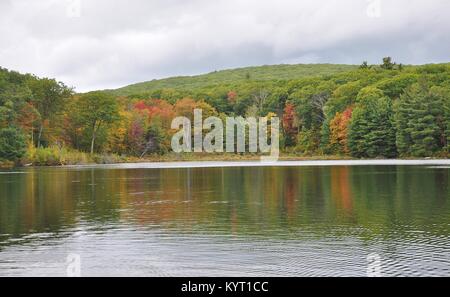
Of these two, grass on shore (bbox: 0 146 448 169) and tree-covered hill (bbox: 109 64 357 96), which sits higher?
tree-covered hill (bbox: 109 64 357 96)

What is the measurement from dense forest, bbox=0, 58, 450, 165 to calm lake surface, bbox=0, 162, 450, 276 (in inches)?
2026

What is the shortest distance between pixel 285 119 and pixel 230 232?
100m

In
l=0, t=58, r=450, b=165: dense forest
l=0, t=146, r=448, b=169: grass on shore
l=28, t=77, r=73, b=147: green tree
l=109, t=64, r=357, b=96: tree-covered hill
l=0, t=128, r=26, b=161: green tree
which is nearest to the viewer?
l=0, t=128, r=26, b=161: green tree

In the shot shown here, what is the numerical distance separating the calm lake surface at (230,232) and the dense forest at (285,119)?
51.5 m

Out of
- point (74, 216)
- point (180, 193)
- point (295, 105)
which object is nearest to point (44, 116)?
point (295, 105)

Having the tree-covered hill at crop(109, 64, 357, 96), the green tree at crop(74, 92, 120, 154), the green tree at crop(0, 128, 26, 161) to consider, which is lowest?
the green tree at crop(0, 128, 26, 161)

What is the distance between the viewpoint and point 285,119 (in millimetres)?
118500

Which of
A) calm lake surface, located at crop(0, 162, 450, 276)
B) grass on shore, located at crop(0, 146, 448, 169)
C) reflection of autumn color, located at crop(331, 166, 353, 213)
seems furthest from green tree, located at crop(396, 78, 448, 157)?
calm lake surface, located at crop(0, 162, 450, 276)

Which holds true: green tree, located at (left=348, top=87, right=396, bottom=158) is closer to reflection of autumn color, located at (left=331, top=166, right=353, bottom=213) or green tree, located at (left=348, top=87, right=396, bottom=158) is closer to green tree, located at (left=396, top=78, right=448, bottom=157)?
green tree, located at (left=396, top=78, right=448, bottom=157)

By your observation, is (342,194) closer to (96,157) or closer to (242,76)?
(96,157)

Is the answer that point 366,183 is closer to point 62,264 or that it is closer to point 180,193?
point 180,193

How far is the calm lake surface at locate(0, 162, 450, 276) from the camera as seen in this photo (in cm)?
1441

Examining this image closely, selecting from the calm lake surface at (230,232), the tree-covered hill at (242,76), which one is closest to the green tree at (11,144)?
the calm lake surface at (230,232)

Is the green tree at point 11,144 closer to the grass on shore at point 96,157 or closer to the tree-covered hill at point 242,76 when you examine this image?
the grass on shore at point 96,157
